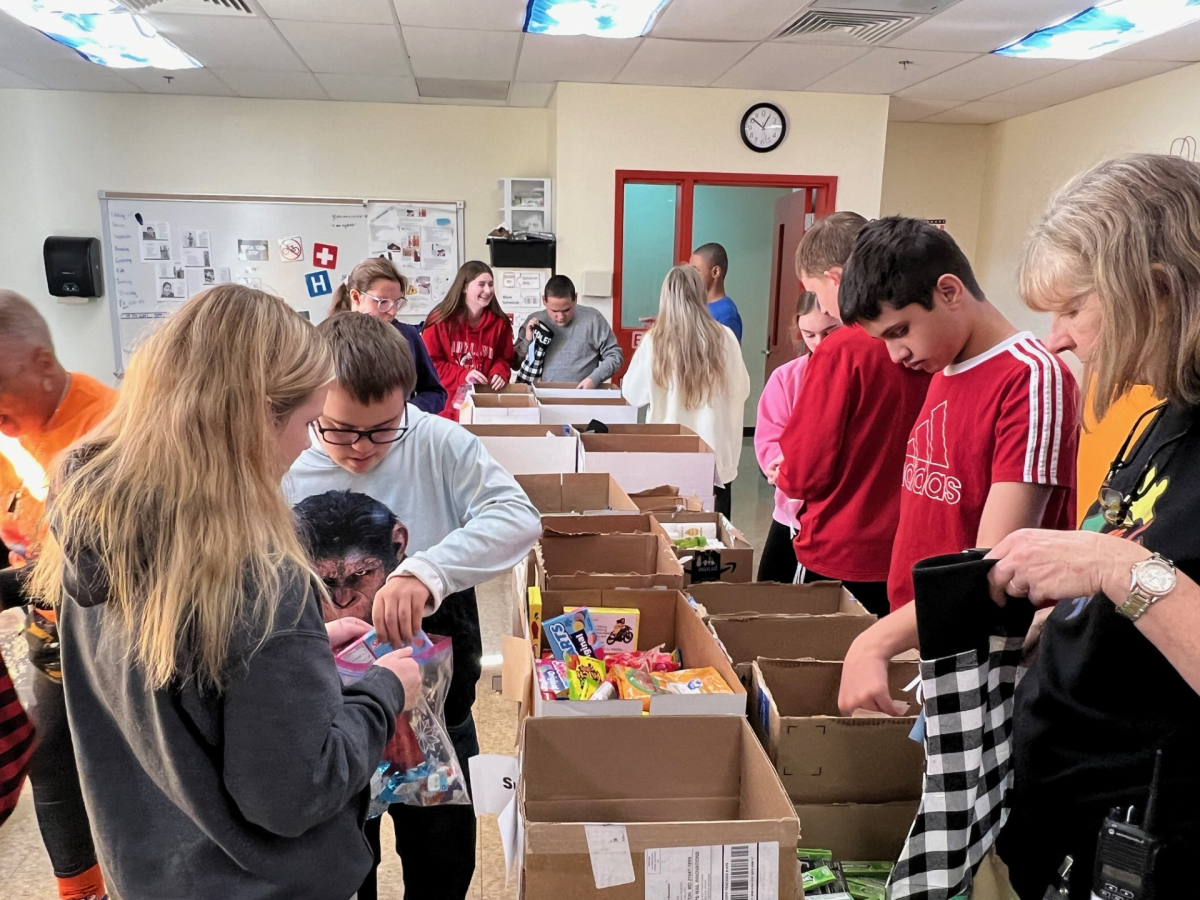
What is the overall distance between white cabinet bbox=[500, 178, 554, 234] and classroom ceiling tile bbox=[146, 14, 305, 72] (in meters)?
1.55

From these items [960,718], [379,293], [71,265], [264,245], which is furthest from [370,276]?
[71,265]

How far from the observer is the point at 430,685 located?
A: 4.47 ft

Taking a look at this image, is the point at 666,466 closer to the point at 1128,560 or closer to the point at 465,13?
the point at 1128,560

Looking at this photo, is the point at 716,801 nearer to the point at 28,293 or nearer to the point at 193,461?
the point at 193,461

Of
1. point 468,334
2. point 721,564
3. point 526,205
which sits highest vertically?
point 526,205

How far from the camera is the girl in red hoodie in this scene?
13.0 feet

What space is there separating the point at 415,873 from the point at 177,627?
922mm

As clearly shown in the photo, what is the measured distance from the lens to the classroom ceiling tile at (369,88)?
5.09m

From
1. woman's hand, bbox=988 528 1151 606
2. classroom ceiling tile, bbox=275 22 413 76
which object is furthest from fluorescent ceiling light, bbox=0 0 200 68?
woman's hand, bbox=988 528 1151 606

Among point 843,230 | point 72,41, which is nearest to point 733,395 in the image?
point 843,230

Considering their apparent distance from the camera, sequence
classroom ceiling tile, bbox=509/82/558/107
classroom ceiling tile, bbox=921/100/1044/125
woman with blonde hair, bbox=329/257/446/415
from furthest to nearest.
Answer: classroom ceiling tile, bbox=921/100/1044/125
classroom ceiling tile, bbox=509/82/558/107
woman with blonde hair, bbox=329/257/446/415

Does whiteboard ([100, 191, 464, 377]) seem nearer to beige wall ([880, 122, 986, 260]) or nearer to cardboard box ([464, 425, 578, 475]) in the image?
beige wall ([880, 122, 986, 260])

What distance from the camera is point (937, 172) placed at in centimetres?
648

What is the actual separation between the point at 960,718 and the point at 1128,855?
20 cm
